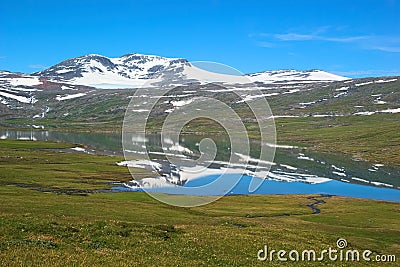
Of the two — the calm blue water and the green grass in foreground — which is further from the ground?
the green grass in foreground

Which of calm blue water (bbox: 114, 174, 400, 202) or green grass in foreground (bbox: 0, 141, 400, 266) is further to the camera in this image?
calm blue water (bbox: 114, 174, 400, 202)

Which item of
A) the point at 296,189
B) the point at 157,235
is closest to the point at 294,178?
the point at 296,189

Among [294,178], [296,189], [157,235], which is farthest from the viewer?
[294,178]

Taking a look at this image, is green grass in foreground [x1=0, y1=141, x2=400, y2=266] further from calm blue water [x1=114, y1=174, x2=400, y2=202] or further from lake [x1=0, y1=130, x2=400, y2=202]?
lake [x1=0, y1=130, x2=400, y2=202]

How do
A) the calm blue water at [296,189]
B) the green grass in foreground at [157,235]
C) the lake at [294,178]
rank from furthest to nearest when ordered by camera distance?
1. the lake at [294,178]
2. the calm blue water at [296,189]
3. the green grass in foreground at [157,235]

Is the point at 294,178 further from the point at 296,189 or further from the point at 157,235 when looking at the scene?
the point at 157,235

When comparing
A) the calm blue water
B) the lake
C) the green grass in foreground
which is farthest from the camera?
the lake

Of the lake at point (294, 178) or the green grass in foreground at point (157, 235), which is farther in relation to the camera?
the lake at point (294, 178)

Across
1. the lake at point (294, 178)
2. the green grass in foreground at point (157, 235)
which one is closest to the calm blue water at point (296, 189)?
the lake at point (294, 178)

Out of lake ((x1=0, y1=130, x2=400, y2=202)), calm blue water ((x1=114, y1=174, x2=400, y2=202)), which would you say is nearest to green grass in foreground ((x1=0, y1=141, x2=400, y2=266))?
calm blue water ((x1=114, y1=174, x2=400, y2=202))

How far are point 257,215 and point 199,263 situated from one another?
43.4 meters

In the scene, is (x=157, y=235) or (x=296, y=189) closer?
(x=157, y=235)

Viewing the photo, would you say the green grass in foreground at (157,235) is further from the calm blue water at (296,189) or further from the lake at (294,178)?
the lake at (294,178)

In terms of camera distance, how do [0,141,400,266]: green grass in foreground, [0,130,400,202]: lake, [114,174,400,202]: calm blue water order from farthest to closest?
[0,130,400,202]: lake → [114,174,400,202]: calm blue water → [0,141,400,266]: green grass in foreground
